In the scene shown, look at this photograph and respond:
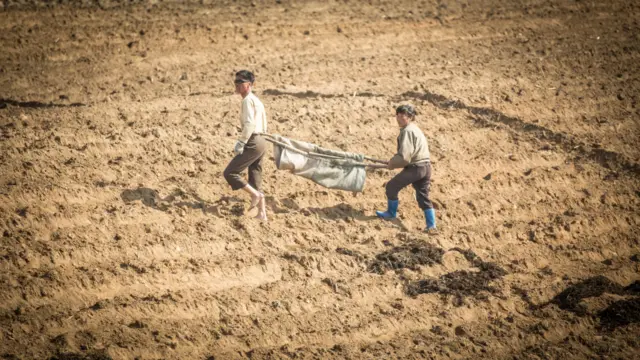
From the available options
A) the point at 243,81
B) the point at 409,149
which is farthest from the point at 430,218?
the point at 243,81

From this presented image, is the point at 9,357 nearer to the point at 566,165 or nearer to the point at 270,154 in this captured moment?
the point at 270,154

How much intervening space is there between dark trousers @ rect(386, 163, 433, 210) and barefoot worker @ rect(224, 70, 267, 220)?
1.67 meters

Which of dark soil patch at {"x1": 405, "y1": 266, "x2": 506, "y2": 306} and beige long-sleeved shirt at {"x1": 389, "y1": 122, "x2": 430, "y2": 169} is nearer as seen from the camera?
dark soil patch at {"x1": 405, "y1": 266, "x2": 506, "y2": 306}

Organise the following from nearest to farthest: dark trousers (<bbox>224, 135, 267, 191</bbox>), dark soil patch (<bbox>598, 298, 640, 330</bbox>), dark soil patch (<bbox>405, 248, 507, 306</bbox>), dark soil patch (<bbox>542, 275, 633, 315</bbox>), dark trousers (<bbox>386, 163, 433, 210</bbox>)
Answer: dark soil patch (<bbox>598, 298, 640, 330</bbox>) → dark soil patch (<bbox>542, 275, 633, 315</bbox>) → dark soil patch (<bbox>405, 248, 507, 306</bbox>) → dark trousers (<bbox>224, 135, 267, 191</bbox>) → dark trousers (<bbox>386, 163, 433, 210</bbox>)

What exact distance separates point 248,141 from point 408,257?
2383 millimetres

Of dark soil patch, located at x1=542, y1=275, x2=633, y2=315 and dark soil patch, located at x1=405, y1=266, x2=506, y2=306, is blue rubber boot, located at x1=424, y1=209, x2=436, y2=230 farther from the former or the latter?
dark soil patch, located at x1=542, y1=275, x2=633, y2=315

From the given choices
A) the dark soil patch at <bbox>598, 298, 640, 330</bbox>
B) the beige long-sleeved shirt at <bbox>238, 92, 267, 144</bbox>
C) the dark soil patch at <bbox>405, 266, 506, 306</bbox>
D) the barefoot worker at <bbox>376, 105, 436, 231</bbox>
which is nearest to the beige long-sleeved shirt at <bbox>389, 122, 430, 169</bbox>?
the barefoot worker at <bbox>376, 105, 436, 231</bbox>

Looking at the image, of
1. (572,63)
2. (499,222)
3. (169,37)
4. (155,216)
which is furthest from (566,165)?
(169,37)

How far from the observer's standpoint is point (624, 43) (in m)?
14.9

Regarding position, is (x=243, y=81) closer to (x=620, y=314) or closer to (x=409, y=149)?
(x=409, y=149)

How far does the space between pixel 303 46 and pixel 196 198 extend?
17.8 ft

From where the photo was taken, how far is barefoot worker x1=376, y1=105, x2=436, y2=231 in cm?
891

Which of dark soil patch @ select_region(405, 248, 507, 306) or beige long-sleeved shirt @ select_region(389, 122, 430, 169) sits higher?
beige long-sleeved shirt @ select_region(389, 122, 430, 169)

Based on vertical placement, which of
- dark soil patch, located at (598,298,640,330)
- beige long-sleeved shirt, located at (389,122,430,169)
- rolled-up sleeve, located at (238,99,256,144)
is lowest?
dark soil patch, located at (598,298,640,330)
